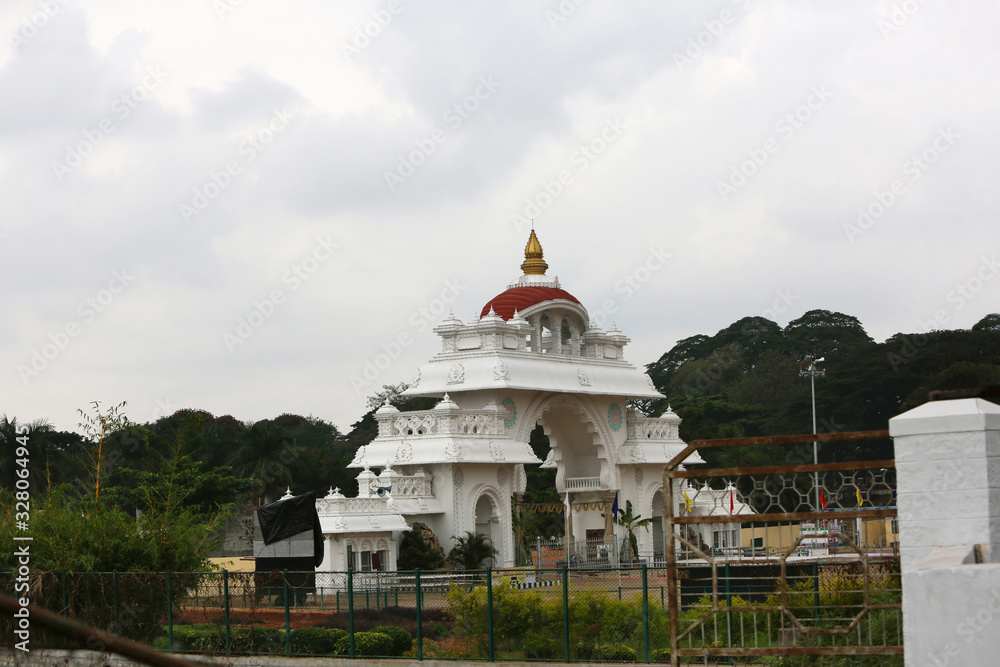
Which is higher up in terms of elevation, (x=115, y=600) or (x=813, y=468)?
(x=813, y=468)

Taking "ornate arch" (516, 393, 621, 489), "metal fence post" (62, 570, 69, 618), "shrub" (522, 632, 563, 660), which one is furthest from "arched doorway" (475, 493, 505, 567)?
"shrub" (522, 632, 563, 660)

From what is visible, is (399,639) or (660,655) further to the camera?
(399,639)

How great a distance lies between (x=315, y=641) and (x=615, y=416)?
68.7 ft

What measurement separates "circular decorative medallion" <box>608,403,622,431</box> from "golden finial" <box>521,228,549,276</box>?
16.0 feet

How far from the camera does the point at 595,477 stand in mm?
34312

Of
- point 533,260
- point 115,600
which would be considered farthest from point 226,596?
point 533,260

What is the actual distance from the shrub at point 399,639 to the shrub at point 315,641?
602 mm

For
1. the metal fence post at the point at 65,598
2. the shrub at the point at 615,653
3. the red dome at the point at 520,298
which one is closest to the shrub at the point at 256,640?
the metal fence post at the point at 65,598

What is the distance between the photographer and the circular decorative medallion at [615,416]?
34250 mm

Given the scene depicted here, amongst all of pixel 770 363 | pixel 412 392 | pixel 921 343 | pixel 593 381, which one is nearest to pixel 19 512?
pixel 412 392

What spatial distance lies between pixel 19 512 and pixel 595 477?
20.8m

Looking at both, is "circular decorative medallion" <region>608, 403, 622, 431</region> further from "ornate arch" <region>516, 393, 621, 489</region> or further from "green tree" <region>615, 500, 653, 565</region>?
"green tree" <region>615, 500, 653, 565</region>

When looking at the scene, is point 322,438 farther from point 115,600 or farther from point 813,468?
point 813,468

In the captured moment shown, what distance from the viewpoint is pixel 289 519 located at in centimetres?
2206
